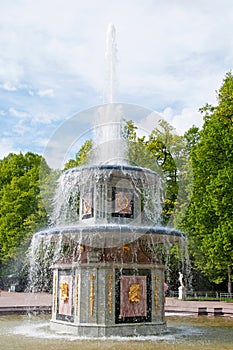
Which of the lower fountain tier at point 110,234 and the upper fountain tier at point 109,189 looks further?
the upper fountain tier at point 109,189

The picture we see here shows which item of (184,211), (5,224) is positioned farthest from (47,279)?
(184,211)

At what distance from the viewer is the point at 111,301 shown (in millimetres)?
13945

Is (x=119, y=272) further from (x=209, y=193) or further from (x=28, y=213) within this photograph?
(x=28, y=213)

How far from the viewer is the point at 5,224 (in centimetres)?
4038

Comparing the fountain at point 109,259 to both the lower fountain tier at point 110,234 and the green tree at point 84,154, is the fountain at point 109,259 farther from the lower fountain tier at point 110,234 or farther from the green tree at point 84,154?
the green tree at point 84,154

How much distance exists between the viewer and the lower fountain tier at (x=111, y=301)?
13.8 metres

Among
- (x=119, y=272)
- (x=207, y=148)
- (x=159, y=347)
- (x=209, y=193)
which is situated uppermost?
(x=207, y=148)

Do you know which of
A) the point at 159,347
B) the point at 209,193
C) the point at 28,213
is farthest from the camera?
the point at 28,213

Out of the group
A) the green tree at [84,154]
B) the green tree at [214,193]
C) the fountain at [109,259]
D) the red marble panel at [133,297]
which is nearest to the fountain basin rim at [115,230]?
the fountain at [109,259]

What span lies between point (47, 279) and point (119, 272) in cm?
2546

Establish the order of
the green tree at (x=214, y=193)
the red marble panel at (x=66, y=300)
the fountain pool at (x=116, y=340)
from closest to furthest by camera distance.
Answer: the fountain pool at (x=116, y=340) < the red marble panel at (x=66, y=300) < the green tree at (x=214, y=193)

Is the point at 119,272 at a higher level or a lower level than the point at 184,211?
lower

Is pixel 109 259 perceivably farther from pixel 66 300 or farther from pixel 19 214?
pixel 19 214

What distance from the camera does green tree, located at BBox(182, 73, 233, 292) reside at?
88.8ft
